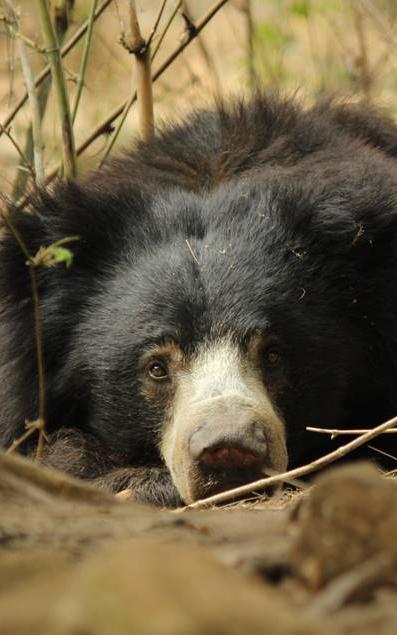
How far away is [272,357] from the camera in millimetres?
4305

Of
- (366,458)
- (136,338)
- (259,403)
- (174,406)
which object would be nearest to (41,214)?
(136,338)

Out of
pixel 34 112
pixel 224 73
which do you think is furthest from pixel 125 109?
pixel 224 73

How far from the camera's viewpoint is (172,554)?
1.48 meters

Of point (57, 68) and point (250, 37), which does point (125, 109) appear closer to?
point (57, 68)

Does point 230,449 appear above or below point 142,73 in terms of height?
below

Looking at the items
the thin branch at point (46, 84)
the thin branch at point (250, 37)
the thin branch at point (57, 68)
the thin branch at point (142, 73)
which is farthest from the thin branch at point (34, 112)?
the thin branch at point (250, 37)

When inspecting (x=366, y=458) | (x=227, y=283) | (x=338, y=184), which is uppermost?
(x=338, y=184)

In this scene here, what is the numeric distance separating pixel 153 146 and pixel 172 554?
11.9 ft

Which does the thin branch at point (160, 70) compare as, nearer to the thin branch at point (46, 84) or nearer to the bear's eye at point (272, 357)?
the thin branch at point (46, 84)

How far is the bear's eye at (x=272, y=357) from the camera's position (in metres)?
4.29

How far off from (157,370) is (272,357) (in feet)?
1.37

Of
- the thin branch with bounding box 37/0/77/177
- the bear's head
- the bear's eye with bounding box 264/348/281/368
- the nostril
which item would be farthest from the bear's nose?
the thin branch with bounding box 37/0/77/177

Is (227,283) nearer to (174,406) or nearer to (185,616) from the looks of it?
(174,406)

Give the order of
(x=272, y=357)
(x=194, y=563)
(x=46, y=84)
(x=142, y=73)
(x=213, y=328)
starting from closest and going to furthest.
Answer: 1. (x=194, y=563)
2. (x=213, y=328)
3. (x=272, y=357)
4. (x=142, y=73)
5. (x=46, y=84)
